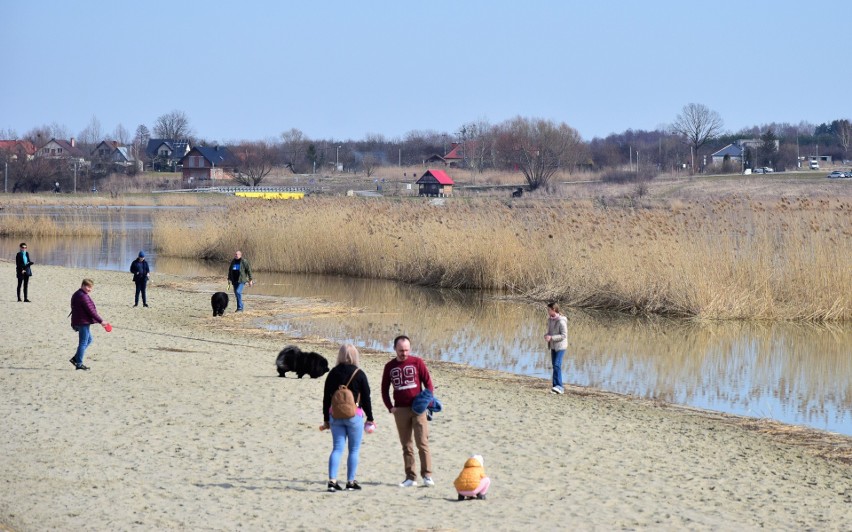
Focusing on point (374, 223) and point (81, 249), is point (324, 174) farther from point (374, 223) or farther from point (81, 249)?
point (374, 223)

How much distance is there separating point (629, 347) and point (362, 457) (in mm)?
11737

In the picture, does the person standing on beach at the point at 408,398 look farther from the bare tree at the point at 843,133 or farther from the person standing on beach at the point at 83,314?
the bare tree at the point at 843,133

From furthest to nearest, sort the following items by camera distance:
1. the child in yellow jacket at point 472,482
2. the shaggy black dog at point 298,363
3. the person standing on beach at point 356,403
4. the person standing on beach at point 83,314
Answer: the shaggy black dog at point 298,363, the person standing on beach at point 83,314, the child in yellow jacket at point 472,482, the person standing on beach at point 356,403

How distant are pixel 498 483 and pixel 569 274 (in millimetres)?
19297

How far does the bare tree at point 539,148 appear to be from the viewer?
99375 mm

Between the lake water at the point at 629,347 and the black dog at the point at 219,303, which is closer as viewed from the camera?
the lake water at the point at 629,347

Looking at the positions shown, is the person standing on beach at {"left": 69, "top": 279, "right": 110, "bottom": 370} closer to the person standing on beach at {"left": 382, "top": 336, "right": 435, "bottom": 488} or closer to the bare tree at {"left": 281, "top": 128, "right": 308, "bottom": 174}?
the person standing on beach at {"left": 382, "top": 336, "right": 435, "bottom": 488}

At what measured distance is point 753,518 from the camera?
376 inches

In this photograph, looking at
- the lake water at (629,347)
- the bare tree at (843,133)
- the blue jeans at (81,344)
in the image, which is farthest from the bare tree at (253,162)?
the blue jeans at (81,344)

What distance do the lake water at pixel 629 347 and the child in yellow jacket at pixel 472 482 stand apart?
722 centimetres

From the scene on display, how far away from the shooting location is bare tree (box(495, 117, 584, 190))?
99.4 m

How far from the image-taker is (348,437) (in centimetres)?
973

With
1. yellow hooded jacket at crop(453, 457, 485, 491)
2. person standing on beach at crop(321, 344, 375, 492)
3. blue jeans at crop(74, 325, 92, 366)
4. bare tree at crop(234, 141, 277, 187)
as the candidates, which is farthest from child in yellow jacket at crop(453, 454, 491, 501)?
bare tree at crop(234, 141, 277, 187)

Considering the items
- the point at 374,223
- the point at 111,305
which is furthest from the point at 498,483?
the point at 374,223
